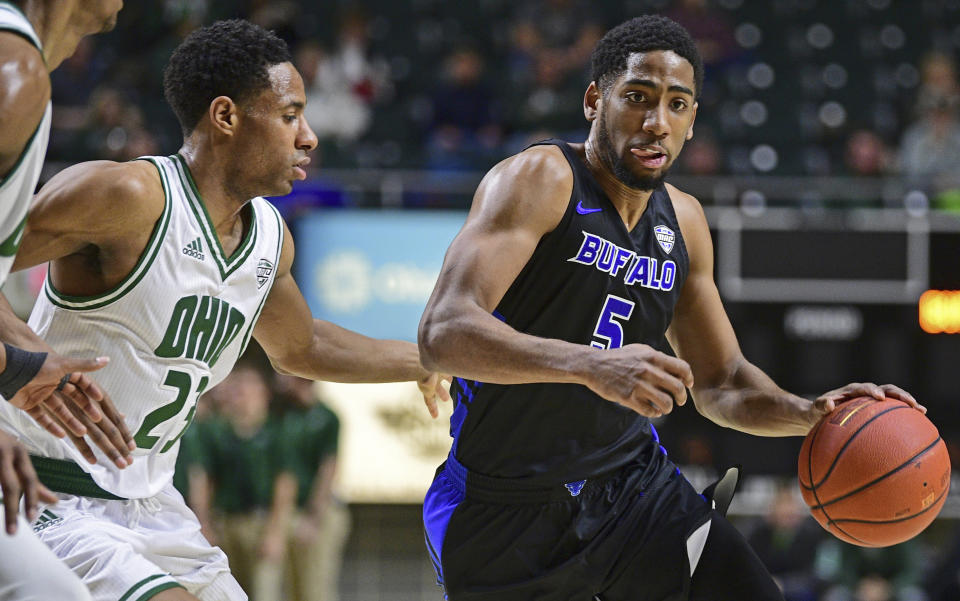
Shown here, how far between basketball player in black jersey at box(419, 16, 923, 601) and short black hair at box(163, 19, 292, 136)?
0.81 metres

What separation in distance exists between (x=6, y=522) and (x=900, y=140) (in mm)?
9279

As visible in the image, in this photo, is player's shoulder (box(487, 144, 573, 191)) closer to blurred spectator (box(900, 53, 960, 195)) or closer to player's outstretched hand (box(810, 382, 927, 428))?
player's outstretched hand (box(810, 382, 927, 428))

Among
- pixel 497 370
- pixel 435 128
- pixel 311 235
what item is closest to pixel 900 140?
pixel 435 128

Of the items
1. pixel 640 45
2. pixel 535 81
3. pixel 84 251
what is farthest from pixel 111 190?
pixel 535 81

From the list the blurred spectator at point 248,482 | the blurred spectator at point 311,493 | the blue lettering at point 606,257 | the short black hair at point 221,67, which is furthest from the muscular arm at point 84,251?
the blurred spectator at point 311,493

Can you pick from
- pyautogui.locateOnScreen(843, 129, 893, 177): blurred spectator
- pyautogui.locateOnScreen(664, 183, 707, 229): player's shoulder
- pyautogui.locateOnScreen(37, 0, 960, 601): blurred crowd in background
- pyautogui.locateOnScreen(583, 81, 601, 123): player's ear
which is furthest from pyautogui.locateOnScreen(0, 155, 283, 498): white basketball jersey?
pyautogui.locateOnScreen(843, 129, 893, 177): blurred spectator

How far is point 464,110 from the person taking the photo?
1052cm

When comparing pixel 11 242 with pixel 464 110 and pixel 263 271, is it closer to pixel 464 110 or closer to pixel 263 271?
pixel 263 271

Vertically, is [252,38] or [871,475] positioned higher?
[252,38]

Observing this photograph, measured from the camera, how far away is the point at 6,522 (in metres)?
2.44

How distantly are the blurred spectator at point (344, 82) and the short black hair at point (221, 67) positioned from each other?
6.26 m

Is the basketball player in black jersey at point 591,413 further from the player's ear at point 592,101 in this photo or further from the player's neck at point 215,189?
the player's neck at point 215,189

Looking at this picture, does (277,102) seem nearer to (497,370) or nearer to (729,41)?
(497,370)

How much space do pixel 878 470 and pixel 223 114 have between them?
7.13 ft
